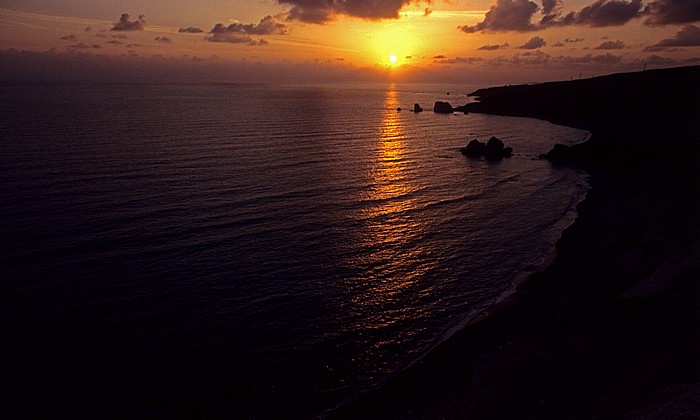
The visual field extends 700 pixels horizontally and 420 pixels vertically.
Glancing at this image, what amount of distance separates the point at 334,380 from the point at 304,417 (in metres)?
2.70

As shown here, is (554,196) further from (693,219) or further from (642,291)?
(642,291)

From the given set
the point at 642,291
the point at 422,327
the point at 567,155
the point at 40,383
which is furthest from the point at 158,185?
the point at 567,155

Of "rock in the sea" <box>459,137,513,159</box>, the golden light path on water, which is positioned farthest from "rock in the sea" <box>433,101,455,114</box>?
the golden light path on water

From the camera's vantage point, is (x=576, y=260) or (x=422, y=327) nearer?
(x=422, y=327)

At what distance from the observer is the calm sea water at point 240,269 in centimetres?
2059

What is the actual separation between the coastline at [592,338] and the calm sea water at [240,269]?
1.91 meters

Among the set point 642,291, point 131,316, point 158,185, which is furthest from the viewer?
point 158,185

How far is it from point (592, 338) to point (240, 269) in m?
22.9

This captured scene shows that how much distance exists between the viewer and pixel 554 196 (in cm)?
5525

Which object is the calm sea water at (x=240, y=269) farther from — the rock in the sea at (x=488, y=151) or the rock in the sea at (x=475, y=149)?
the rock in the sea at (x=475, y=149)

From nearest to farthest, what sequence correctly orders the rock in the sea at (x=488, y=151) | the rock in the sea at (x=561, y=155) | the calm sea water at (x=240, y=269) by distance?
1. the calm sea water at (x=240, y=269)
2. the rock in the sea at (x=561, y=155)
3. the rock in the sea at (x=488, y=151)

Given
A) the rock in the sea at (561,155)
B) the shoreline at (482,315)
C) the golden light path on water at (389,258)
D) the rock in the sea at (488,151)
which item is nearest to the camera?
the shoreline at (482,315)

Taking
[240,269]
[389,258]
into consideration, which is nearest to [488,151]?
[389,258]

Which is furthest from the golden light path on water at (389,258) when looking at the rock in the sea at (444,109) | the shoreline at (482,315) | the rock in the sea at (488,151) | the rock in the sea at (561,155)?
the rock in the sea at (444,109)
